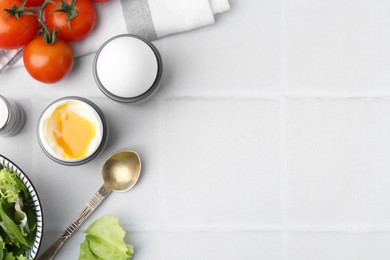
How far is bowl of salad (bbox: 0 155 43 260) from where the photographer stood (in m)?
0.69

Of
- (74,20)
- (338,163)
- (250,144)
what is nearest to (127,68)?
(74,20)

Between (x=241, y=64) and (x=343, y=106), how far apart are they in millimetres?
154

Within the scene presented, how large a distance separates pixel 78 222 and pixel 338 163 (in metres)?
0.37

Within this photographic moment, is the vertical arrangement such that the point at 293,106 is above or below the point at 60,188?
above

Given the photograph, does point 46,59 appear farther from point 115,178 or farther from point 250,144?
point 250,144

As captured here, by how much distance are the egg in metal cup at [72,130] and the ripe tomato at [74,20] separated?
9 centimetres

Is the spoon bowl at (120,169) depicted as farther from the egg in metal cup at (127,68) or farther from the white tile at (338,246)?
the white tile at (338,246)

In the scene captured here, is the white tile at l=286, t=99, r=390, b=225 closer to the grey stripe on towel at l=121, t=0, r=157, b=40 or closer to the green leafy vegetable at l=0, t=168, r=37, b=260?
the grey stripe on towel at l=121, t=0, r=157, b=40

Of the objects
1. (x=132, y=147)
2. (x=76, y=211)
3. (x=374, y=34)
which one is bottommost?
(x=76, y=211)

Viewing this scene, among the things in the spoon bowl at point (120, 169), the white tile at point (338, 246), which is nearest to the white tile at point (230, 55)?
the spoon bowl at point (120, 169)

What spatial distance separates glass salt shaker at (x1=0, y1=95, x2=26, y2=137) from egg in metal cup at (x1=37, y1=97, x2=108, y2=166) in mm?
46

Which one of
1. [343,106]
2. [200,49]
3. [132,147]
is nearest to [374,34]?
[343,106]

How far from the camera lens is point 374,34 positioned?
806 mm

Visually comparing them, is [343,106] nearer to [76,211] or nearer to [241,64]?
[241,64]
